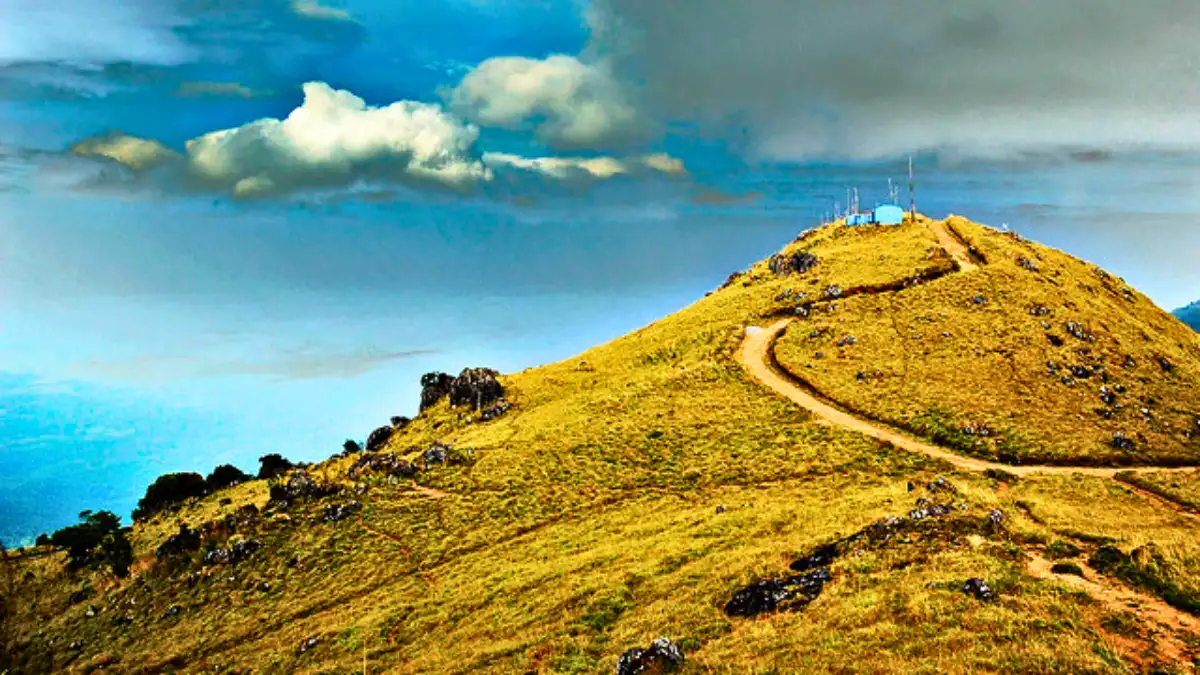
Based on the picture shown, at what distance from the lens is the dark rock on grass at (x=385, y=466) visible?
261ft

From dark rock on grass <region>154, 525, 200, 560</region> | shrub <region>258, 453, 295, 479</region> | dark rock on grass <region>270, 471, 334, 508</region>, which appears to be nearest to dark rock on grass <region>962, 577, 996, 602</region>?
dark rock on grass <region>270, 471, 334, 508</region>

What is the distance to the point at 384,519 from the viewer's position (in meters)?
70.1

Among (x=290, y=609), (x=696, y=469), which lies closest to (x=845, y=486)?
(x=696, y=469)

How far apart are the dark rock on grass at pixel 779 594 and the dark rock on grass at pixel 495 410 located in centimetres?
6797

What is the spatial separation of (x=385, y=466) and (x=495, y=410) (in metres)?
22.6

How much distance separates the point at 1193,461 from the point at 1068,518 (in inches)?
1391

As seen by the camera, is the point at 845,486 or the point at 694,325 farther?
the point at 694,325

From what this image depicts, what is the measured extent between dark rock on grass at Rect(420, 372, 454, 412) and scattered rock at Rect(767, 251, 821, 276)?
6941 centimetres

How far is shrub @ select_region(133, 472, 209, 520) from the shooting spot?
103 metres

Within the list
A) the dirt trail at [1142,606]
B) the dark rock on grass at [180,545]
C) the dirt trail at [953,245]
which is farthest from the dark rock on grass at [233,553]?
the dirt trail at [953,245]

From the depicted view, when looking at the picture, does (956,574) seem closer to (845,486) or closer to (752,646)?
(752,646)

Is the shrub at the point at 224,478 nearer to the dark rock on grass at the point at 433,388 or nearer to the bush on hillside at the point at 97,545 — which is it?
the bush on hillside at the point at 97,545

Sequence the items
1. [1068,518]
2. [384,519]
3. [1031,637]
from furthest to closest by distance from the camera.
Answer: [384,519]
[1068,518]
[1031,637]

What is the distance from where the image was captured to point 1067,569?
3130cm
